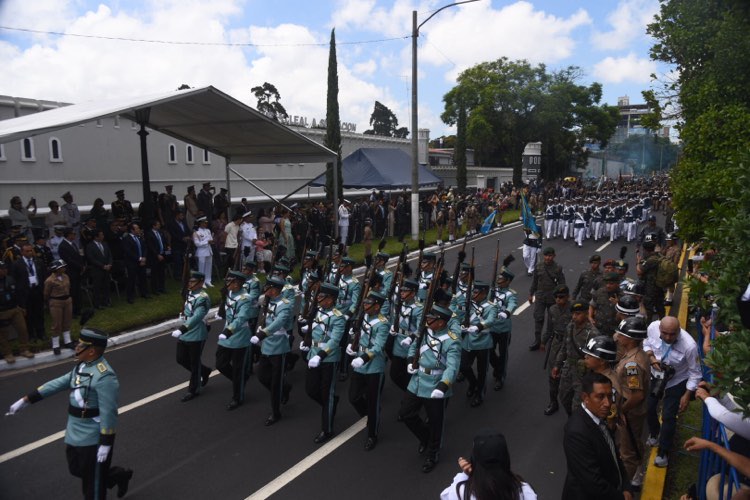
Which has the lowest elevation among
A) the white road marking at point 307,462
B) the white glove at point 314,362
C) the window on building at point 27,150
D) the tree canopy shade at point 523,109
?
the white road marking at point 307,462

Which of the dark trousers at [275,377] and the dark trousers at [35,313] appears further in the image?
the dark trousers at [35,313]

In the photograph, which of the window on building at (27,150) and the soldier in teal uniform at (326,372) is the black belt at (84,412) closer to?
the soldier in teal uniform at (326,372)

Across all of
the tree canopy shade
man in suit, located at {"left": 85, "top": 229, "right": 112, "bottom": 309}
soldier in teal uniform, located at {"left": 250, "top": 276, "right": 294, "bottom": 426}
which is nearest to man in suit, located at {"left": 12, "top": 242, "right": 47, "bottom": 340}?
man in suit, located at {"left": 85, "top": 229, "right": 112, "bottom": 309}

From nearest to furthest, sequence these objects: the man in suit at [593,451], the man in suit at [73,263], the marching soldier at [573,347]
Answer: the man in suit at [593,451] < the marching soldier at [573,347] < the man in suit at [73,263]

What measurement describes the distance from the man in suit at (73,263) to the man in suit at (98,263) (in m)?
0.20

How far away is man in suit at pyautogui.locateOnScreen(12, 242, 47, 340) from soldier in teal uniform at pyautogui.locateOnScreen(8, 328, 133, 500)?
5.19 metres

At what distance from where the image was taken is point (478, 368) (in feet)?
25.4

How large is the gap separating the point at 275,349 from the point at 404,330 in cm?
175

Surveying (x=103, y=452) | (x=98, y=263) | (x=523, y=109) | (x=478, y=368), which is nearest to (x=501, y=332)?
(x=478, y=368)

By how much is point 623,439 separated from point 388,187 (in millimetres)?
22342

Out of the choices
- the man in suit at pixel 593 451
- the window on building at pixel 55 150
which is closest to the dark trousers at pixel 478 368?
the man in suit at pixel 593 451

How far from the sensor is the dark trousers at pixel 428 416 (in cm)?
587

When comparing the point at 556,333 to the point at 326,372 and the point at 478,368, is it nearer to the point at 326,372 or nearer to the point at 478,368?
the point at 478,368

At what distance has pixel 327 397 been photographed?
21.5 feet
